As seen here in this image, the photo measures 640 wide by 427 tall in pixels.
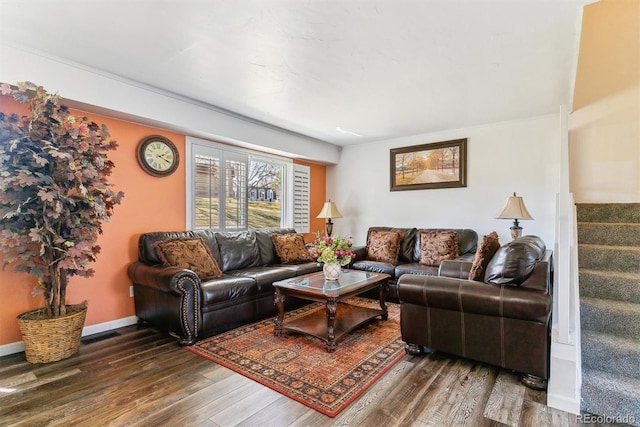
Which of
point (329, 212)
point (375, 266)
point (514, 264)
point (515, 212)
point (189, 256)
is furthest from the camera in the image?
point (329, 212)

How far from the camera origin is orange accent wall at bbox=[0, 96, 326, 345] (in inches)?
106

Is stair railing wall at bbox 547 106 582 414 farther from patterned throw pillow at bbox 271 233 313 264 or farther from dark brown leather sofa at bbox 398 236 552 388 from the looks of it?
patterned throw pillow at bbox 271 233 313 264

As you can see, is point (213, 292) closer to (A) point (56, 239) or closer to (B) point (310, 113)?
(A) point (56, 239)

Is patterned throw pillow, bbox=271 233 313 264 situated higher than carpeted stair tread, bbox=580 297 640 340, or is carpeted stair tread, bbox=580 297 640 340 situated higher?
patterned throw pillow, bbox=271 233 313 264

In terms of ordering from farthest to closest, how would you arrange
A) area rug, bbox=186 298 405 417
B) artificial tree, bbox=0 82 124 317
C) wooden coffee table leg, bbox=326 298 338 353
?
1. wooden coffee table leg, bbox=326 298 338 353
2. artificial tree, bbox=0 82 124 317
3. area rug, bbox=186 298 405 417

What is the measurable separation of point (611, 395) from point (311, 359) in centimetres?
188

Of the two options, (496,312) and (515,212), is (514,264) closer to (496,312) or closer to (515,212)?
(496,312)

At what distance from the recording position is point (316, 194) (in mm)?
5996

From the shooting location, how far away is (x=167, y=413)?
1.83 metres

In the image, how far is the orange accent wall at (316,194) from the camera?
5.84m

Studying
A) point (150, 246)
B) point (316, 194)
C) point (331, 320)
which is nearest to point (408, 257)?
point (316, 194)

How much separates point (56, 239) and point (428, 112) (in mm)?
3948

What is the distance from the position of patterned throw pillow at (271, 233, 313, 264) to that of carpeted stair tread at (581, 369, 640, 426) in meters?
3.11

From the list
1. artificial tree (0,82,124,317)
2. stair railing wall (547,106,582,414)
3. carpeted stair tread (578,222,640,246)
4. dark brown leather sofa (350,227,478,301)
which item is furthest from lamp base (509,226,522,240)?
artificial tree (0,82,124,317)
